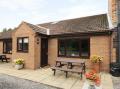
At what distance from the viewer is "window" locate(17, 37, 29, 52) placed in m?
10.8

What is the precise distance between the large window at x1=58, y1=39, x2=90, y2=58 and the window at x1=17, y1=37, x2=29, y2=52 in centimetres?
309

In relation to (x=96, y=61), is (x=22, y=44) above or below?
above

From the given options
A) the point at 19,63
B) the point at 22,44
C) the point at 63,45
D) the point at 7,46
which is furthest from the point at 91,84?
the point at 7,46

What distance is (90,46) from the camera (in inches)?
394

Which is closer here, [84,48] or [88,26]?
[84,48]

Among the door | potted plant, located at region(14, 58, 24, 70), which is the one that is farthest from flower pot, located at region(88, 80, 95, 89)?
potted plant, located at region(14, 58, 24, 70)

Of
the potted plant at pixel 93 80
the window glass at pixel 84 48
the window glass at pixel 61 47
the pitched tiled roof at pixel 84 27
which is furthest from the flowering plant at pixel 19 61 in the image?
the potted plant at pixel 93 80

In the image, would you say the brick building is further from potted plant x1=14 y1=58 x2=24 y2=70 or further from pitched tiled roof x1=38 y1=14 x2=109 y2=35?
potted plant x1=14 y1=58 x2=24 y2=70

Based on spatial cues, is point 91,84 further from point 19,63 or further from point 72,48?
point 19,63

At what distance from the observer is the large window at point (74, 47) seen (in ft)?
33.6

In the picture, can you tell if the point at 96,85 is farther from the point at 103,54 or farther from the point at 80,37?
the point at 80,37

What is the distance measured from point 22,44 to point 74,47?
4.81 metres

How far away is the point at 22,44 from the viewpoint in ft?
36.1

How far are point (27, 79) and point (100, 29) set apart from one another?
6.64 metres
